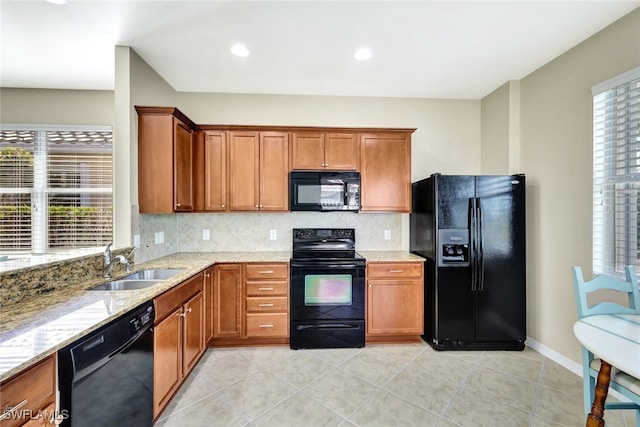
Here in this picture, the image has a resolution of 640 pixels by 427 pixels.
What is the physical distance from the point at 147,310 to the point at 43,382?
61 centimetres

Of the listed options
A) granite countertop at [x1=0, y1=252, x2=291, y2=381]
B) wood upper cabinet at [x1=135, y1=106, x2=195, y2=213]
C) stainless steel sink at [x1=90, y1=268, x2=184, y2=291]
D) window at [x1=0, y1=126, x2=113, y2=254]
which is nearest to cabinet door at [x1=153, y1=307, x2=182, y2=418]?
granite countertop at [x1=0, y1=252, x2=291, y2=381]

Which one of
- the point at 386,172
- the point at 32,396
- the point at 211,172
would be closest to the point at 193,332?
the point at 32,396

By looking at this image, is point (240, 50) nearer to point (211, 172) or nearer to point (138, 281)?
point (211, 172)

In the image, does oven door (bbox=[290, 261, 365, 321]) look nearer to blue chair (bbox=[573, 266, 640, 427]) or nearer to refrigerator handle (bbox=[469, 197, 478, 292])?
A: refrigerator handle (bbox=[469, 197, 478, 292])

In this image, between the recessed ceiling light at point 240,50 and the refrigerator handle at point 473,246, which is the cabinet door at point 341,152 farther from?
the refrigerator handle at point 473,246

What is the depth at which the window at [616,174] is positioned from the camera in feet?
6.64

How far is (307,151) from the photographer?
3156mm

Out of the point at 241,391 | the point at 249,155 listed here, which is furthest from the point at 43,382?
the point at 249,155

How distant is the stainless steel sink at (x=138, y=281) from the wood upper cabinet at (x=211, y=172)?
34.9 inches

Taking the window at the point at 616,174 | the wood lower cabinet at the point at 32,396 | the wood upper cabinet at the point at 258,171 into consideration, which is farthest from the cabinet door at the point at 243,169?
the window at the point at 616,174

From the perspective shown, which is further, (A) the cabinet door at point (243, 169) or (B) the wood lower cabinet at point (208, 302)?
(A) the cabinet door at point (243, 169)

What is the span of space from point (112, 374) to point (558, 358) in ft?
11.6

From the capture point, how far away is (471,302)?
2.79 meters

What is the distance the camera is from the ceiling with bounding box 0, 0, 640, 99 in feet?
6.57
